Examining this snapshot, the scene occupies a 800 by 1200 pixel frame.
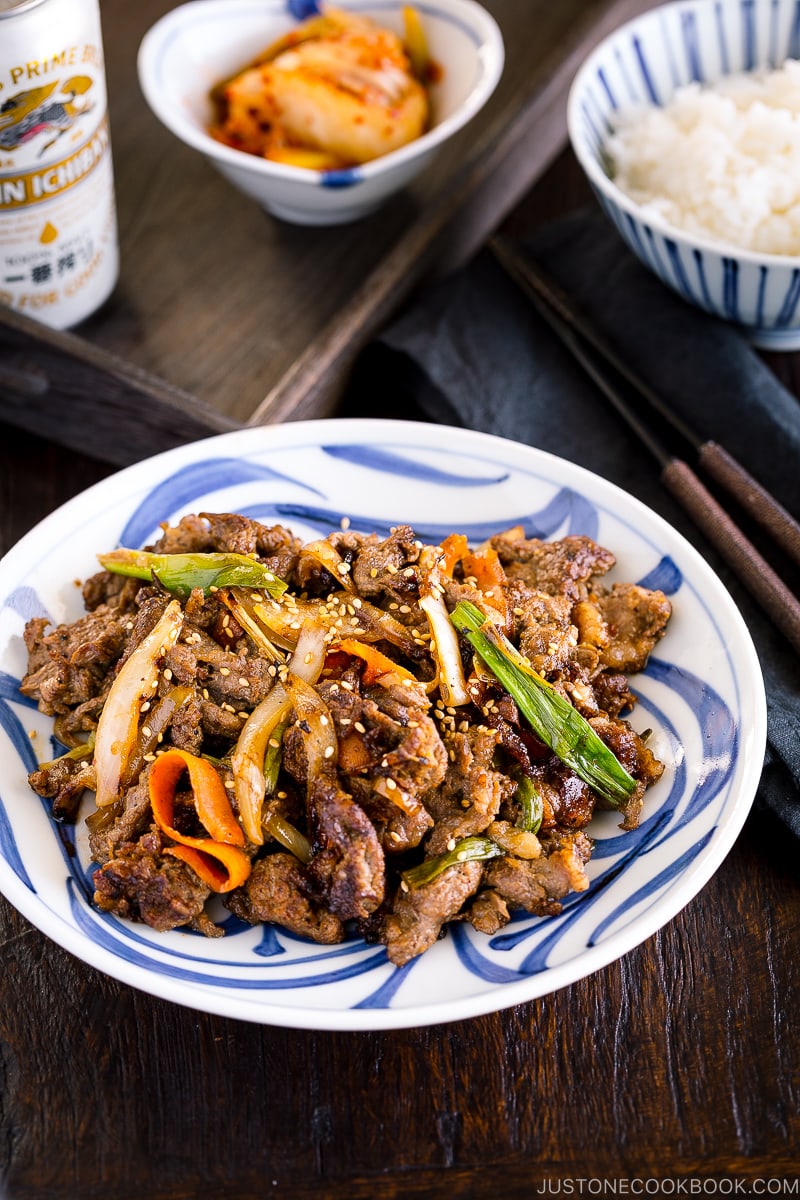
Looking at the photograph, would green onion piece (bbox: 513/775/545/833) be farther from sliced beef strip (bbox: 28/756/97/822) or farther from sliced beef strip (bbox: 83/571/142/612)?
sliced beef strip (bbox: 83/571/142/612)

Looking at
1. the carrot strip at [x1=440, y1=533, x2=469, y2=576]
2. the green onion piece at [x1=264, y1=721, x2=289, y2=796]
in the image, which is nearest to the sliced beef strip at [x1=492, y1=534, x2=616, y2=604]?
the carrot strip at [x1=440, y1=533, x2=469, y2=576]

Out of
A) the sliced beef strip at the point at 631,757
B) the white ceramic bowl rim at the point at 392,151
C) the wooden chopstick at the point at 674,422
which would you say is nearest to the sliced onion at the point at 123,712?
the sliced beef strip at the point at 631,757

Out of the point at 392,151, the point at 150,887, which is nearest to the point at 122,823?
the point at 150,887

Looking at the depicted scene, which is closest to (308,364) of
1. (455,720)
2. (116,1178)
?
(455,720)

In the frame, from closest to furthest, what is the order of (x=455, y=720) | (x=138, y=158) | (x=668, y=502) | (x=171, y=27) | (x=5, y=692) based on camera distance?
(x=455, y=720) → (x=5, y=692) → (x=668, y=502) → (x=171, y=27) → (x=138, y=158)

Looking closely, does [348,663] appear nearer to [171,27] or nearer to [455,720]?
[455,720]

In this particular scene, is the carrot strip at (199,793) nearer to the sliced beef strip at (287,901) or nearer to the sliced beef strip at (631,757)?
the sliced beef strip at (287,901)

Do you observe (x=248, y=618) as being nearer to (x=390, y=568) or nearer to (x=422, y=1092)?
(x=390, y=568)
